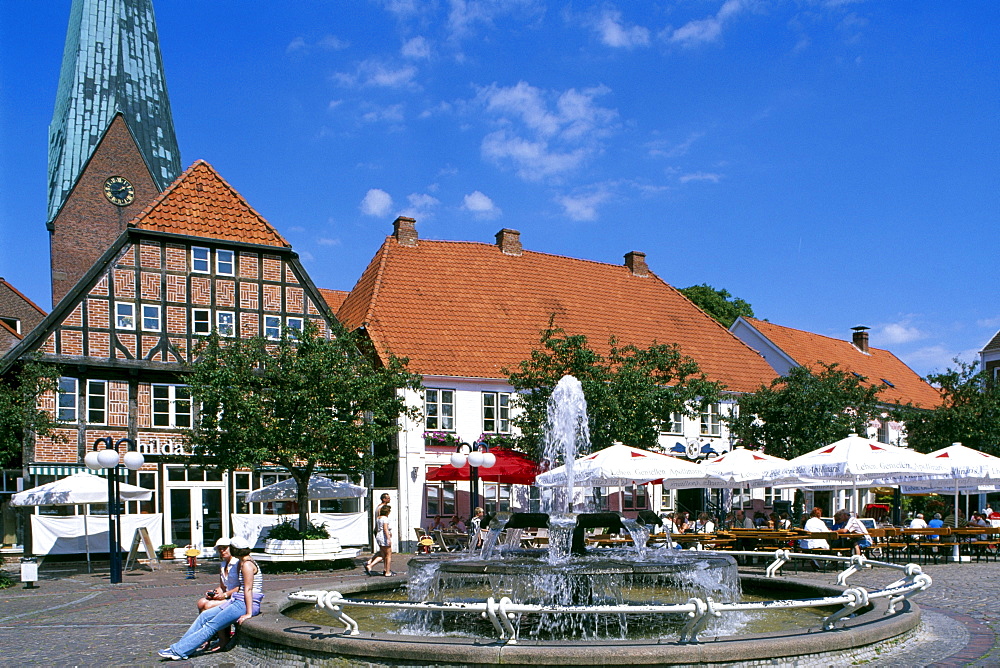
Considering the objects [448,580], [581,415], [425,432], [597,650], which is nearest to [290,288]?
[425,432]

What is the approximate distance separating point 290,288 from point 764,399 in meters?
16.4

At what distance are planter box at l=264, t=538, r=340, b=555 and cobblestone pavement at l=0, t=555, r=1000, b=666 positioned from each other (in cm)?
74

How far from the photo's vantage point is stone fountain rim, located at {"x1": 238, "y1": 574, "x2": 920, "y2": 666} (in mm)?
8008

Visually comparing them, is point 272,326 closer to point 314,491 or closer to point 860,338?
point 314,491

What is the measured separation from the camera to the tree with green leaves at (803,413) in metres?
33.8

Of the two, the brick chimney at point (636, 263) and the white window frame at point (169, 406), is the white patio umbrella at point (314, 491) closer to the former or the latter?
the white window frame at point (169, 406)

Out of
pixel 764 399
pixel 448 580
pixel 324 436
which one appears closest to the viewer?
pixel 448 580

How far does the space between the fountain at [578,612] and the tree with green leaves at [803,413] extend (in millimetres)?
19907

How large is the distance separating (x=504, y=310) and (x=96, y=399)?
1507 centimetres

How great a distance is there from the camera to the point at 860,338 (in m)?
58.2

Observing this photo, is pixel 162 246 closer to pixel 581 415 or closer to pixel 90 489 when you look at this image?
pixel 90 489

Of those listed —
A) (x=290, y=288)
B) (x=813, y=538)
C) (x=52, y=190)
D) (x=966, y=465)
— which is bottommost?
(x=813, y=538)

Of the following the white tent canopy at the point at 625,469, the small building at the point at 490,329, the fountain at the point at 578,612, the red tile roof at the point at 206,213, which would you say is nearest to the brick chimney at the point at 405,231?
the small building at the point at 490,329

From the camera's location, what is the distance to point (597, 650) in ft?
26.2
